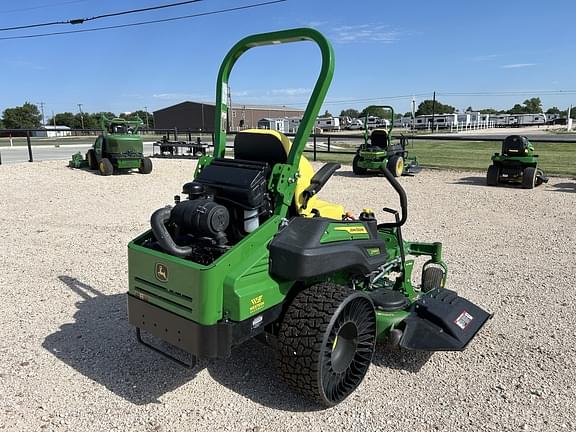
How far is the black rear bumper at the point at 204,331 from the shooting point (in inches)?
99.0

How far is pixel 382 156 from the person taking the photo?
43.8 ft

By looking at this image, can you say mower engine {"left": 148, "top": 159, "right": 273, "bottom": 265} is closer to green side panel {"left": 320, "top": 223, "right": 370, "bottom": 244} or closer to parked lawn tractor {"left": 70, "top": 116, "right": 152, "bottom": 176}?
green side panel {"left": 320, "top": 223, "right": 370, "bottom": 244}

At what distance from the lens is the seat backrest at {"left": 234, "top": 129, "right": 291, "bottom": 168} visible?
303 centimetres

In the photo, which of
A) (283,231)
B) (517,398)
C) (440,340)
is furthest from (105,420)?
(517,398)

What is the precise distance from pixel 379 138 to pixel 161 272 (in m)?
12.0

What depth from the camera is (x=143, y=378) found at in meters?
3.19

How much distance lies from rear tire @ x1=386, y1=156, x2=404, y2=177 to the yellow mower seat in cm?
1041

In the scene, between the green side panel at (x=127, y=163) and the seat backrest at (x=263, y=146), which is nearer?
the seat backrest at (x=263, y=146)

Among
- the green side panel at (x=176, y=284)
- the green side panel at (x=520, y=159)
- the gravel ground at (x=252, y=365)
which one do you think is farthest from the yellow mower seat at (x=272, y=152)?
the green side panel at (x=520, y=159)

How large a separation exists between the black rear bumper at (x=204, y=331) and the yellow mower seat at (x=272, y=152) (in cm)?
74

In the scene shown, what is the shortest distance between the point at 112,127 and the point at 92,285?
1056 centimetres

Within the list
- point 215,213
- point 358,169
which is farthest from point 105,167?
point 215,213

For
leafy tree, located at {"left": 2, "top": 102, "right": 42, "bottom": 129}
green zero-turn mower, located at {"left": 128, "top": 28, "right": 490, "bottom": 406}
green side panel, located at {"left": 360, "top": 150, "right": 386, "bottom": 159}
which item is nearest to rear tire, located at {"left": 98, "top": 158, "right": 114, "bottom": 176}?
green side panel, located at {"left": 360, "top": 150, "right": 386, "bottom": 159}

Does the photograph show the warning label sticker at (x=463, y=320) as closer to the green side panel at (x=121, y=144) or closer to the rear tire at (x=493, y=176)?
the rear tire at (x=493, y=176)
